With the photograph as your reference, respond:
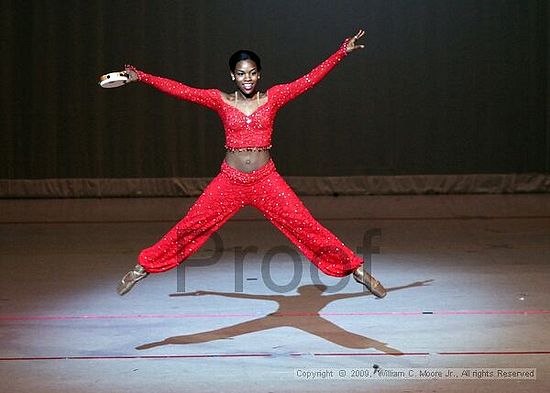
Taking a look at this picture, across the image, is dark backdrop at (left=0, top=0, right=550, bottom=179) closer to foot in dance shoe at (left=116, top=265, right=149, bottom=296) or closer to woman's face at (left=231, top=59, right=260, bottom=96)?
woman's face at (left=231, top=59, right=260, bottom=96)

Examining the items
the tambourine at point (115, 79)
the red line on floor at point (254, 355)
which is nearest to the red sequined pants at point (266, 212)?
the red line on floor at point (254, 355)

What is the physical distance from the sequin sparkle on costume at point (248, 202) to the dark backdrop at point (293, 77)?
5.50m

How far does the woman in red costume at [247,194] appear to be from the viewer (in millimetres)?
4043

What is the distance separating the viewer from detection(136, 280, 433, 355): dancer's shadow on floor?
397cm

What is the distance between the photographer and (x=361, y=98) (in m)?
9.68

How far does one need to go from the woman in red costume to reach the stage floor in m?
0.33

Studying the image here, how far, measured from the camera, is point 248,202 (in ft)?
13.8

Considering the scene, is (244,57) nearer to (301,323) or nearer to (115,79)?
(115,79)

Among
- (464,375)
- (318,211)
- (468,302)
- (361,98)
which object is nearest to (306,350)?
(464,375)

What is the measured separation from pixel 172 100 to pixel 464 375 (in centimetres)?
678

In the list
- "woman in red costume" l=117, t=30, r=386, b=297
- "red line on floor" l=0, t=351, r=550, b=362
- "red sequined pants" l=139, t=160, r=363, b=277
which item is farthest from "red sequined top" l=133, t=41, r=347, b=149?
"red line on floor" l=0, t=351, r=550, b=362

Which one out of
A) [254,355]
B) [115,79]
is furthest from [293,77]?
[254,355]

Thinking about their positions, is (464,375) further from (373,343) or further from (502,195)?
(502,195)

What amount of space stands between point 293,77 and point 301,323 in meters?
5.64
